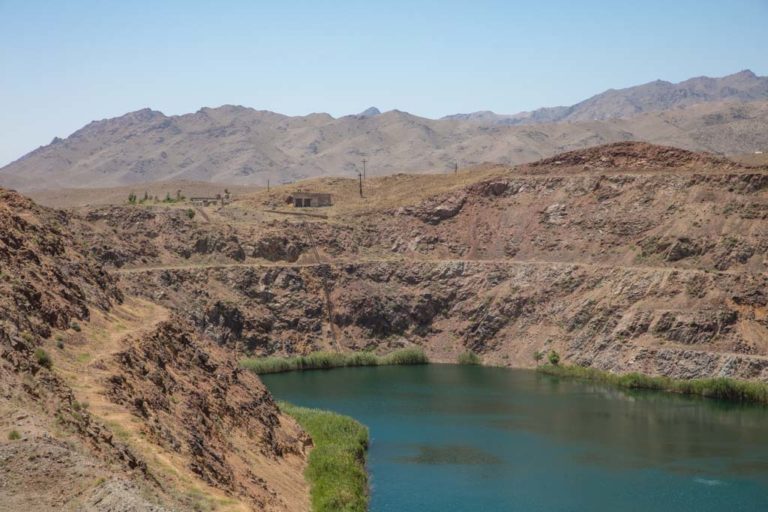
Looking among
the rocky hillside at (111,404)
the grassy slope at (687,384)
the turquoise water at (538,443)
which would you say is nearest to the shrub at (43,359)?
the rocky hillside at (111,404)

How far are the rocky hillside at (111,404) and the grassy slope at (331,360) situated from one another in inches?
1212

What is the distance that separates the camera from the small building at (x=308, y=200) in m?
122

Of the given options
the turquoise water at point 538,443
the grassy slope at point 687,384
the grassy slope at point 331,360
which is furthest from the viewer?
the grassy slope at point 331,360

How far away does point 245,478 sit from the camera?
42.0m

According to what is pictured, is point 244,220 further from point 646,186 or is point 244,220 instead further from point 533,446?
point 533,446

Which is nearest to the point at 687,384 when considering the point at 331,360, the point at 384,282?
the point at 331,360

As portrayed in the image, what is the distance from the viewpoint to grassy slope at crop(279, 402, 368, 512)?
4838cm

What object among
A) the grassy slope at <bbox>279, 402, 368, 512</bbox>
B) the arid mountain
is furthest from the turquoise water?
the arid mountain

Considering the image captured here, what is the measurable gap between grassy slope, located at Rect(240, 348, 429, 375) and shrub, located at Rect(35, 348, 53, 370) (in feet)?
168

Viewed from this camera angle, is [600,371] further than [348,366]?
No

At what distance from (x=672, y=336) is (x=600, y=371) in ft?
23.7

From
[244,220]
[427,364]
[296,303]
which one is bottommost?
[427,364]

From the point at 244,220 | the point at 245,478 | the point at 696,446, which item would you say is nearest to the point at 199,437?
the point at 245,478

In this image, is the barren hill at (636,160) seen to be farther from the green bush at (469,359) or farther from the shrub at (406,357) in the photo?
the shrub at (406,357)
